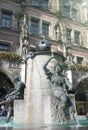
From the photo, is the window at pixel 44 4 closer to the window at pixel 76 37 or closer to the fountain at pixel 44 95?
the window at pixel 76 37

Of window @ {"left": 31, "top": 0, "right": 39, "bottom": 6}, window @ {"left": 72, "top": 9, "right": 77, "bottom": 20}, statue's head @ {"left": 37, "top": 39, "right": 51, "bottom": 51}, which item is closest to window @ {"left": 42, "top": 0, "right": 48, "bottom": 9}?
window @ {"left": 31, "top": 0, "right": 39, "bottom": 6}

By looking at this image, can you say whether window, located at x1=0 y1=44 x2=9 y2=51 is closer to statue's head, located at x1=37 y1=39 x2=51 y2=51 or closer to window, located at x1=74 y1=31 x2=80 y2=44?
window, located at x1=74 y1=31 x2=80 y2=44

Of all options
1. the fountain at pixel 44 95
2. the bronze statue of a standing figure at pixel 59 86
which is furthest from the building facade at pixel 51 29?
the bronze statue of a standing figure at pixel 59 86

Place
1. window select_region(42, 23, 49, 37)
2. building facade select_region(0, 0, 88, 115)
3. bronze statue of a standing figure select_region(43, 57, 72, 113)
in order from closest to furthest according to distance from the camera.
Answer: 1. bronze statue of a standing figure select_region(43, 57, 72, 113)
2. building facade select_region(0, 0, 88, 115)
3. window select_region(42, 23, 49, 37)

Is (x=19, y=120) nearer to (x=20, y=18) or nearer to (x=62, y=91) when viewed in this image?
(x=62, y=91)

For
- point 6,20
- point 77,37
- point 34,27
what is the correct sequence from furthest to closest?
1. point 77,37
2. point 34,27
3. point 6,20

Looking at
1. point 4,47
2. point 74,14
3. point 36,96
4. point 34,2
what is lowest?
point 36,96

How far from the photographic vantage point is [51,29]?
2823 cm

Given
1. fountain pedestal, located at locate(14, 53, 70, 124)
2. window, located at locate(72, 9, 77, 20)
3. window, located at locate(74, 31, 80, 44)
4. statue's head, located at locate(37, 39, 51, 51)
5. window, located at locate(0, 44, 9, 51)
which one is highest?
window, located at locate(72, 9, 77, 20)

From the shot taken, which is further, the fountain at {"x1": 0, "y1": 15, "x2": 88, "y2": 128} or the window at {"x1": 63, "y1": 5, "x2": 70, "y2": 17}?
the window at {"x1": 63, "y1": 5, "x2": 70, "y2": 17}

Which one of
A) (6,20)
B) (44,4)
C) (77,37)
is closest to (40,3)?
(44,4)

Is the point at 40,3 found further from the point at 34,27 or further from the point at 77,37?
the point at 77,37

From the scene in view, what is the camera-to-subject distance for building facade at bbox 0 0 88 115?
23.9m

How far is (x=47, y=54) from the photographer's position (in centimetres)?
773
